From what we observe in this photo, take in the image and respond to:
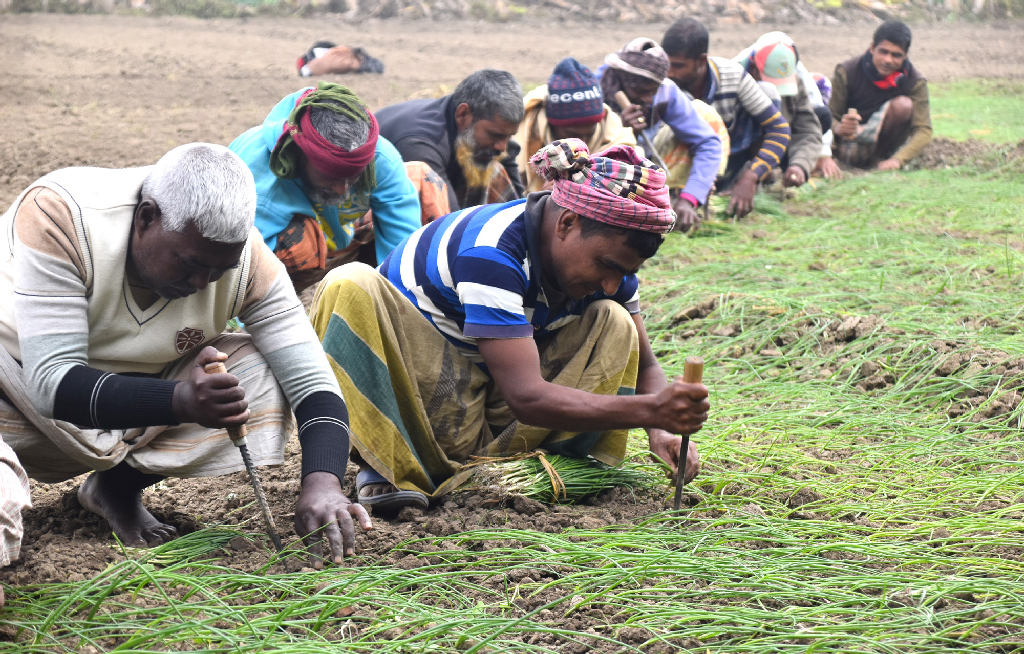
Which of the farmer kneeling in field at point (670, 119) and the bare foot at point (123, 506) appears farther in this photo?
the farmer kneeling in field at point (670, 119)

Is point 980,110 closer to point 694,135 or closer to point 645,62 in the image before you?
point 694,135

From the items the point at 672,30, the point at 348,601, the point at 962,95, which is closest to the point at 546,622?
the point at 348,601

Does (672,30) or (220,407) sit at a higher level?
(672,30)

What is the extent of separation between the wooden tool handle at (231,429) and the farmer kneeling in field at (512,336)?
40 centimetres

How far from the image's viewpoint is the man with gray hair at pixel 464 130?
4.16m

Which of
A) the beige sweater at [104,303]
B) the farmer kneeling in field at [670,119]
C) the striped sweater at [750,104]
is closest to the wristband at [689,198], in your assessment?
the farmer kneeling in field at [670,119]

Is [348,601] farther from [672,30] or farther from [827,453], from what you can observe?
[672,30]

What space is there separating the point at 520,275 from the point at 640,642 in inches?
36.3

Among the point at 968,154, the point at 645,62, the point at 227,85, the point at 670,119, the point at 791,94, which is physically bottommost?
the point at 227,85

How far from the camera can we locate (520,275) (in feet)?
8.01

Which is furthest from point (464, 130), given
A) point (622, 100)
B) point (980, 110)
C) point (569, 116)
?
point (980, 110)

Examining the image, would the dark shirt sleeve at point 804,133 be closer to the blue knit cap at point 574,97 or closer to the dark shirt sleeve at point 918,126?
the dark shirt sleeve at point 918,126

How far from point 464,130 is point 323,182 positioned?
942 millimetres

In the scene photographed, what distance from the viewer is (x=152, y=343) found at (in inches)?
92.0
